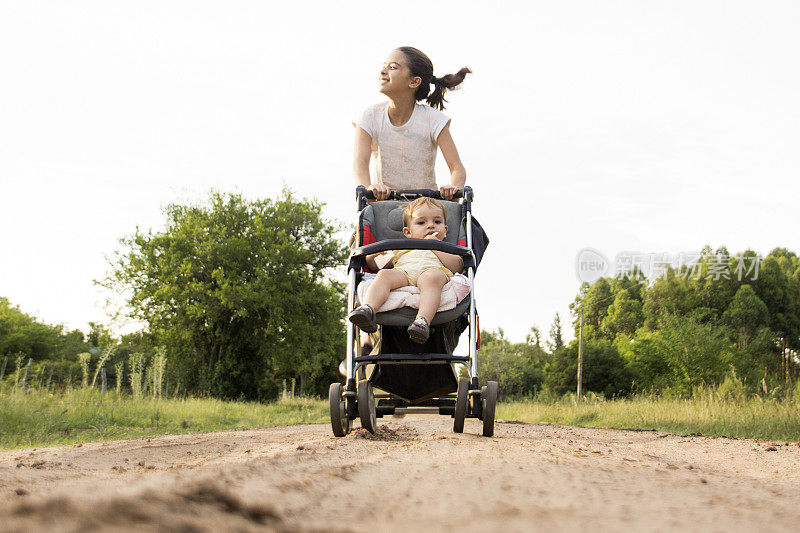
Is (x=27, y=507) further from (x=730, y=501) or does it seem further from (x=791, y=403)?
(x=791, y=403)

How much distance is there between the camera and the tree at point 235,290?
2481cm

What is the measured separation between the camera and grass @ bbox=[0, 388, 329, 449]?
7.23 metres

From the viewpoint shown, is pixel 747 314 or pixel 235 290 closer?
pixel 235 290

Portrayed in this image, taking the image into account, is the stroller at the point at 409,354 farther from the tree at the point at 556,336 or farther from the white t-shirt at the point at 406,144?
the tree at the point at 556,336

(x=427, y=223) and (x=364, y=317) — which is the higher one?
(x=427, y=223)

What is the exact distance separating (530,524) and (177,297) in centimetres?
2504

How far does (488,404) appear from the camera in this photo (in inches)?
171

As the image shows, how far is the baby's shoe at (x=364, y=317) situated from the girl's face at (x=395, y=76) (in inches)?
92.5

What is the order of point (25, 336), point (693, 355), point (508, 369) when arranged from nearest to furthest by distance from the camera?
point (693, 355)
point (508, 369)
point (25, 336)

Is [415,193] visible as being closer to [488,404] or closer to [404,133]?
[404,133]

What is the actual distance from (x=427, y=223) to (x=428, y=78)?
5.46 ft

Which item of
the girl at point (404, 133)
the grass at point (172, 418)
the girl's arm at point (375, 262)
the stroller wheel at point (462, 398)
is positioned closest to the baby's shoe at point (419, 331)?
the stroller wheel at point (462, 398)

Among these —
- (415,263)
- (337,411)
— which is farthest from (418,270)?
(337,411)

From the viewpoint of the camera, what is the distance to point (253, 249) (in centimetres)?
2595
